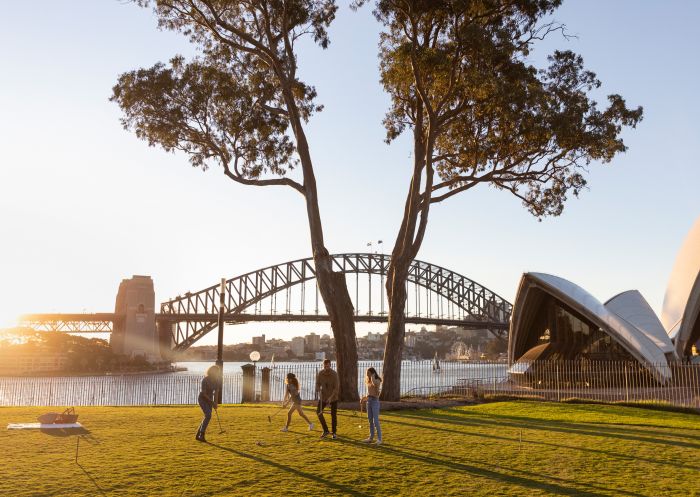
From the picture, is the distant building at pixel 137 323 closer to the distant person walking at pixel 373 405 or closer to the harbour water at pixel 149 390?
the harbour water at pixel 149 390

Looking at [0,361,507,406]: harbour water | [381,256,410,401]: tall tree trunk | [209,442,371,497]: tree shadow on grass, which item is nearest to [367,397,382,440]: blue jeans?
[209,442,371,497]: tree shadow on grass

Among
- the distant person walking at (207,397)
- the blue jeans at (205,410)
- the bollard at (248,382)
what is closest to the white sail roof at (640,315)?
the bollard at (248,382)

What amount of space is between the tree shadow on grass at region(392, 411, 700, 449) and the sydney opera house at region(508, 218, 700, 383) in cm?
1516

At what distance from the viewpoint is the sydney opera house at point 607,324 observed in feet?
97.6

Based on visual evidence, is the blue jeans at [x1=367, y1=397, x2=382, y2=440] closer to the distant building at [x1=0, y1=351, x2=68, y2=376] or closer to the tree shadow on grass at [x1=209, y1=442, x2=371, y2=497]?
the tree shadow on grass at [x1=209, y1=442, x2=371, y2=497]

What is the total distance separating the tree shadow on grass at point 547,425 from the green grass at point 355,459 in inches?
2.0

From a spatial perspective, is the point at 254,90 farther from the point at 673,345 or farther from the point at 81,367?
the point at 81,367

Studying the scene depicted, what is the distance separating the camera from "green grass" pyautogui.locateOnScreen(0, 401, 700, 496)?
785cm

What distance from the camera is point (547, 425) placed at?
48.4 ft

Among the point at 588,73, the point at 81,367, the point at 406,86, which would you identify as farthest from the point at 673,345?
the point at 81,367

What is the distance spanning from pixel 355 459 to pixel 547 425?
23.2ft

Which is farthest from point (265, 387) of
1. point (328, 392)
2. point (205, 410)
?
point (205, 410)

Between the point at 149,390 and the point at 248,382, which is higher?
the point at 248,382

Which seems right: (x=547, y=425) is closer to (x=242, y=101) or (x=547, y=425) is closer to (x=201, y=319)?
(x=242, y=101)
